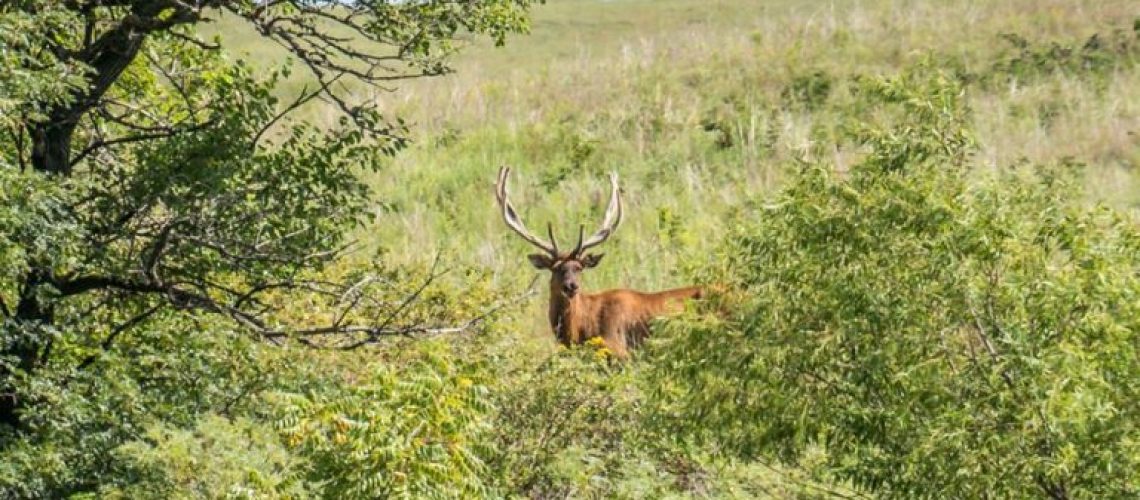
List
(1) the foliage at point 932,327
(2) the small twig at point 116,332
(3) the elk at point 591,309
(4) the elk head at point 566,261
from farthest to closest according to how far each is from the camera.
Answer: (3) the elk at point 591,309 < (4) the elk head at point 566,261 < (2) the small twig at point 116,332 < (1) the foliage at point 932,327

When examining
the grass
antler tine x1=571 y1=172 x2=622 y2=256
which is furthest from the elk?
the grass

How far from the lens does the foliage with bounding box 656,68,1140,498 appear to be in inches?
319

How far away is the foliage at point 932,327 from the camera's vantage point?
809 centimetres

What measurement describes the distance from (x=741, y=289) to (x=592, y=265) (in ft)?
27.3

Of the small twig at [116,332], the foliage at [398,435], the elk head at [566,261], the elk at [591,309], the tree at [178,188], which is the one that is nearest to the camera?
the foliage at [398,435]

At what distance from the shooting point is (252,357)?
12.4 meters

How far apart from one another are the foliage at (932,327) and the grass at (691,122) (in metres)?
8.48

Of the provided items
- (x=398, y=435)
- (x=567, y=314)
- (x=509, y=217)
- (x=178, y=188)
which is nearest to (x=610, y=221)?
(x=509, y=217)

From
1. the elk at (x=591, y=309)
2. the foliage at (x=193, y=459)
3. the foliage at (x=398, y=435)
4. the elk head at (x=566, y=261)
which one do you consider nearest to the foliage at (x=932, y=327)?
the foliage at (x=398, y=435)

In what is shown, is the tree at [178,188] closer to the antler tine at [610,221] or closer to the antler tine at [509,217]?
the antler tine at [509,217]

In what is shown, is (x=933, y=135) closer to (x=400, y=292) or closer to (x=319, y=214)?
(x=319, y=214)

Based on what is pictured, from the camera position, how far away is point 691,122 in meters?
28.3

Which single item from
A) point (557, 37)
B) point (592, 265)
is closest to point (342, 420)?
point (592, 265)

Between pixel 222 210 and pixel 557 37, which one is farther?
pixel 557 37
